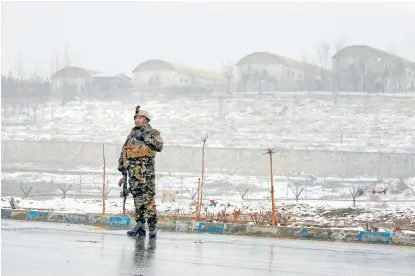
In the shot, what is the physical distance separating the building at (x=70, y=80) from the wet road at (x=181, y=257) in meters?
144

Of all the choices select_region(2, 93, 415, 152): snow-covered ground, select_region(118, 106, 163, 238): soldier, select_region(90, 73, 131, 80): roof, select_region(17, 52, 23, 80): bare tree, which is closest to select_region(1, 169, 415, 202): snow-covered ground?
select_region(2, 93, 415, 152): snow-covered ground

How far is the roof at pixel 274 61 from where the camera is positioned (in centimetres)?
14838

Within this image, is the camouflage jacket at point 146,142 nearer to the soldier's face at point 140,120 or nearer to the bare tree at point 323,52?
the soldier's face at point 140,120

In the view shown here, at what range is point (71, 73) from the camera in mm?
152500

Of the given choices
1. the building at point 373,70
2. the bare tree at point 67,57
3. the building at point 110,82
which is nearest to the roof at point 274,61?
the building at point 373,70

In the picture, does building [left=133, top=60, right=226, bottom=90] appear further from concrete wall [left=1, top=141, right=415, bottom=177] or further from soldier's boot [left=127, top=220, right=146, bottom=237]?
soldier's boot [left=127, top=220, right=146, bottom=237]

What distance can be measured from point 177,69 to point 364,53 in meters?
31.9

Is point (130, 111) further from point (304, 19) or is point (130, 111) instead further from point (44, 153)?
point (304, 19)

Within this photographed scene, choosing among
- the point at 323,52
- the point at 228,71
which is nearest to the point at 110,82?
the point at 228,71

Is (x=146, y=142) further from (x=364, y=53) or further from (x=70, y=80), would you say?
(x=70, y=80)

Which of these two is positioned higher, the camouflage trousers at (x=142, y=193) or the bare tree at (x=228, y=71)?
the bare tree at (x=228, y=71)

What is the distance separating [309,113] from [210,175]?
146 ft

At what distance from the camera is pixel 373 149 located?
342 ft

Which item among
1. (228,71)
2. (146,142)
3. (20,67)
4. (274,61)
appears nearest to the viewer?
(146,142)
